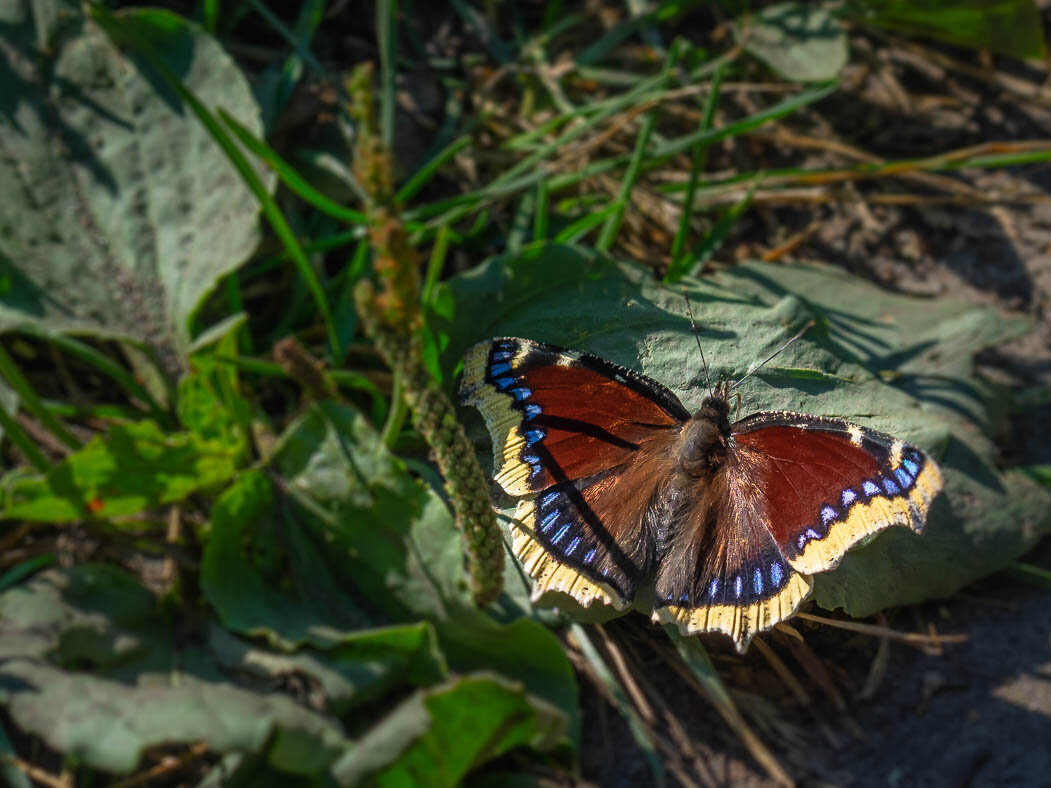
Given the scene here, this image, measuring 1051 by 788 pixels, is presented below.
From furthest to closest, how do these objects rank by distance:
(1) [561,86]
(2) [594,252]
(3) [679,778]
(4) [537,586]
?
(1) [561,86] → (2) [594,252] → (3) [679,778] → (4) [537,586]

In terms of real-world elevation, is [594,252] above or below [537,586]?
above

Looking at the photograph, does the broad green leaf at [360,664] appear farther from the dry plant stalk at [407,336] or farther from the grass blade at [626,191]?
the grass blade at [626,191]

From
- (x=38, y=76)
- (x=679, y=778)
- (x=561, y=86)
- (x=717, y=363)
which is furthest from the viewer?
(x=561, y=86)

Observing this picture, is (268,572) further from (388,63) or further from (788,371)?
(388,63)

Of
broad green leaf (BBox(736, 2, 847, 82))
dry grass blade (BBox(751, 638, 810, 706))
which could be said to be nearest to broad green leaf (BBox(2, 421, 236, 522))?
dry grass blade (BBox(751, 638, 810, 706))

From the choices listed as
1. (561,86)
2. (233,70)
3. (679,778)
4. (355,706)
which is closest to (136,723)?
(355,706)

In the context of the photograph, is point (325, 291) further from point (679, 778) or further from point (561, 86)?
point (679, 778)

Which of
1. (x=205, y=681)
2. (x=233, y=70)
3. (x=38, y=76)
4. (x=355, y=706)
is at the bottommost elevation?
(x=355, y=706)

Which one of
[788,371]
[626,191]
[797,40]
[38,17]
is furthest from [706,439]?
[38,17]
